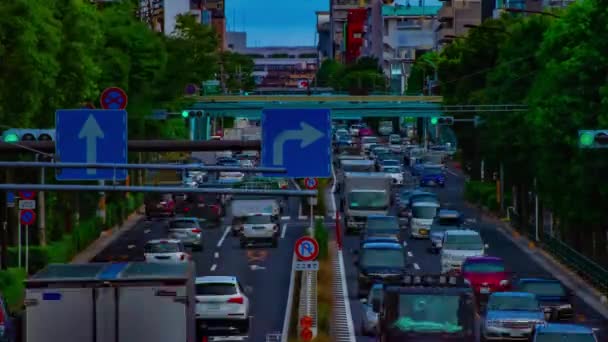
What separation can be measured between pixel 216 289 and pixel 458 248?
18459mm

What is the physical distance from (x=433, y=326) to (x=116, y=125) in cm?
765

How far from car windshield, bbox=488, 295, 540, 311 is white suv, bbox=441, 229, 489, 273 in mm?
14505

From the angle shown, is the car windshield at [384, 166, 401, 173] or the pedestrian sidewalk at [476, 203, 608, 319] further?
the car windshield at [384, 166, 401, 173]

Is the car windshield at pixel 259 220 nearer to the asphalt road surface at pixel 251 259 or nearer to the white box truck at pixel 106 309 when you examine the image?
the asphalt road surface at pixel 251 259

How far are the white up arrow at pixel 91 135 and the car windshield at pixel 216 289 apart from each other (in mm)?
11333

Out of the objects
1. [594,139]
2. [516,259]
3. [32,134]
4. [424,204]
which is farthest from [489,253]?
[32,134]

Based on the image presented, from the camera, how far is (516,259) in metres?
62.4

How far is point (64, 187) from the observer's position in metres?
22.8

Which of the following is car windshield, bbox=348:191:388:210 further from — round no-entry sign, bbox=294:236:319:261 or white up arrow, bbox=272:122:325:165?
Result: white up arrow, bbox=272:122:325:165

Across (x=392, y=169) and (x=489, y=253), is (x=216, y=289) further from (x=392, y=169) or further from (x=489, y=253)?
(x=392, y=169)

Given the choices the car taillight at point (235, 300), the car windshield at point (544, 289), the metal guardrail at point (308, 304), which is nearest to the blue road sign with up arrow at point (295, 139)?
the metal guardrail at point (308, 304)

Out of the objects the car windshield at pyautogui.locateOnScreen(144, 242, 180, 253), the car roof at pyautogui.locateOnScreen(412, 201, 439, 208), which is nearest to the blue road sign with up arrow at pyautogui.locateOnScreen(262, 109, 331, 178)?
the car windshield at pyautogui.locateOnScreen(144, 242, 180, 253)

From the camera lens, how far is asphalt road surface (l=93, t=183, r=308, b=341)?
4425 centimetres

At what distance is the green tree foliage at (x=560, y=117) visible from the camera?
53.9 metres
